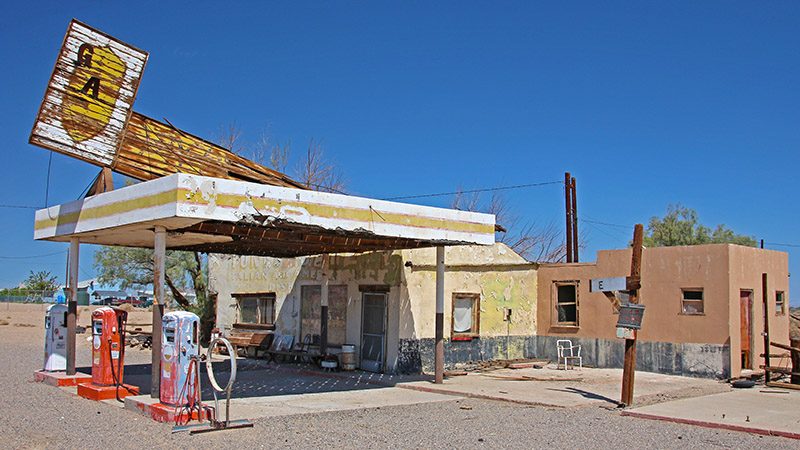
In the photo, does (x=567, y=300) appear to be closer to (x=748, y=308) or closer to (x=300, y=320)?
(x=748, y=308)

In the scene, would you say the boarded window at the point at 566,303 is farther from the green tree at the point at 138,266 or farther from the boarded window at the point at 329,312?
the green tree at the point at 138,266

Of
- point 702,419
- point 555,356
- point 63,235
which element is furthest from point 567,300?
point 63,235

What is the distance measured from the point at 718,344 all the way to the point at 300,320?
10624 millimetres

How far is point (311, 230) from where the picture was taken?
12836 millimetres

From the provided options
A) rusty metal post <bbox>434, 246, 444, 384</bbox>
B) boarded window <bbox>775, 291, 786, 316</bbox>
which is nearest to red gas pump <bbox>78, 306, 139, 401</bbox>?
rusty metal post <bbox>434, 246, 444, 384</bbox>

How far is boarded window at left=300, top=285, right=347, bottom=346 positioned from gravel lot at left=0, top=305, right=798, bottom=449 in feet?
20.3

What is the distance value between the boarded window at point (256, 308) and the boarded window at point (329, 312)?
5.28 feet

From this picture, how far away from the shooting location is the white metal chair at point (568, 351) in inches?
776

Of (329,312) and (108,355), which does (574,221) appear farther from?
(108,355)

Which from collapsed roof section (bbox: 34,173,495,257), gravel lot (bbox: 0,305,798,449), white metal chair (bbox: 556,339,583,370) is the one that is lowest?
gravel lot (bbox: 0,305,798,449)

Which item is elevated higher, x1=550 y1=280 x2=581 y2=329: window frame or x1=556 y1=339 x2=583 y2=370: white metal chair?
x1=550 y1=280 x2=581 y2=329: window frame

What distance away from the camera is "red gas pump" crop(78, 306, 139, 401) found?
13.0 m

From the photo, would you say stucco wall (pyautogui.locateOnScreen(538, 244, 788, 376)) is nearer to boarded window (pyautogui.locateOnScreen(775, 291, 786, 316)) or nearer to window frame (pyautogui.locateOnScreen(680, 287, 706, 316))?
window frame (pyautogui.locateOnScreen(680, 287, 706, 316))

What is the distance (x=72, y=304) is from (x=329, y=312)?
6480 mm
